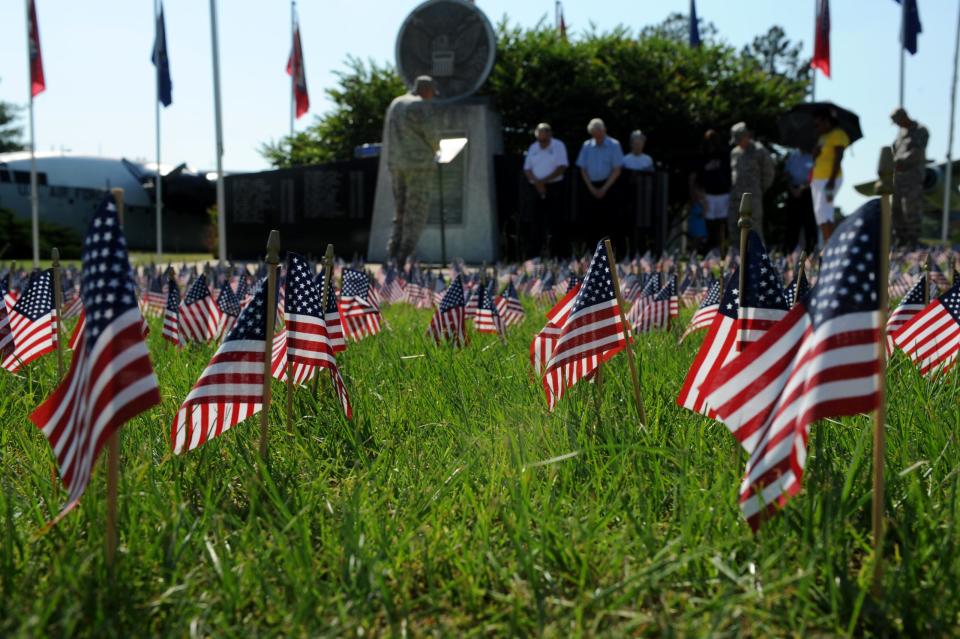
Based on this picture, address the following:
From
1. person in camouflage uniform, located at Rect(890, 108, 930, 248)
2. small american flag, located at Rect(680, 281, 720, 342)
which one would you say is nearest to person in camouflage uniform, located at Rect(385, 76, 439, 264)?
person in camouflage uniform, located at Rect(890, 108, 930, 248)

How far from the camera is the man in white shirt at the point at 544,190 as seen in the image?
14.6 meters

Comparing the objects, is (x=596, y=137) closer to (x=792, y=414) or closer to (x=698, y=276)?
(x=698, y=276)

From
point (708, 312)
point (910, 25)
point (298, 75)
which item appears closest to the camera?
point (708, 312)

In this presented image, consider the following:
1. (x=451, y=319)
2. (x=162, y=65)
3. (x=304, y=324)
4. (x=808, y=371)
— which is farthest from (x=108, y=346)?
(x=162, y=65)

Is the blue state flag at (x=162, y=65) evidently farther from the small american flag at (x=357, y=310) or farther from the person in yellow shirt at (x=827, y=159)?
the small american flag at (x=357, y=310)

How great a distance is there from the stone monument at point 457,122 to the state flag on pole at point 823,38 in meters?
7.08

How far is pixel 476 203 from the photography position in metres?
17.4

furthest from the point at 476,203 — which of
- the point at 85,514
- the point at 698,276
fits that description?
the point at 85,514

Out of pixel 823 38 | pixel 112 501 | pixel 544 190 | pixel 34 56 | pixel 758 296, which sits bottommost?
pixel 112 501

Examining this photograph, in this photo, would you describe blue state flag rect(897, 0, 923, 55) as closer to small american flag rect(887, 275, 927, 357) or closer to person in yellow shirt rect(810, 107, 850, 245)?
person in yellow shirt rect(810, 107, 850, 245)

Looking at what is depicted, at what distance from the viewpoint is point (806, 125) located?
17.0 meters

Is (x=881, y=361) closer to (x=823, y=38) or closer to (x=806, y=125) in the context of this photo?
(x=806, y=125)

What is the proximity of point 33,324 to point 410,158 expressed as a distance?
821 cm

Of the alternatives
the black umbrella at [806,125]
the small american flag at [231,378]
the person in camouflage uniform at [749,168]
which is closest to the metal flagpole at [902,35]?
the black umbrella at [806,125]
